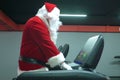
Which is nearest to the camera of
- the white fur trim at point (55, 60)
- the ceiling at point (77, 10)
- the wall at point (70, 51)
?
the white fur trim at point (55, 60)

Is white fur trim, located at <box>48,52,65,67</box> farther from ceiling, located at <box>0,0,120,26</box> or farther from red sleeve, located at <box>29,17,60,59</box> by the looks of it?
ceiling, located at <box>0,0,120,26</box>

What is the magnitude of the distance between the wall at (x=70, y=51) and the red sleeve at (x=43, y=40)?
7617 millimetres

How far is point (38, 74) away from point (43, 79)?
5 centimetres

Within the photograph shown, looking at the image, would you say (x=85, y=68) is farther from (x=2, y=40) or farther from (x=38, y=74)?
(x=2, y=40)

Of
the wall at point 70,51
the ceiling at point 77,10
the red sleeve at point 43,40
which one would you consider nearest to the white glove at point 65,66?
the red sleeve at point 43,40

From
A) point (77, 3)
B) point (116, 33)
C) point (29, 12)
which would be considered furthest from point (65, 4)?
point (116, 33)

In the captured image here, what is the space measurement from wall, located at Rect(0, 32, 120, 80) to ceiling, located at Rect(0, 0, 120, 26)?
0.54 metres

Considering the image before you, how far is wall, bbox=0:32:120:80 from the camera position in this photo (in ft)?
31.6

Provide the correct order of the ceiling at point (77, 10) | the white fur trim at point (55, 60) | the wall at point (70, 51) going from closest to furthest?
the white fur trim at point (55, 60)
the ceiling at point (77, 10)
the wall at point (70, 51)

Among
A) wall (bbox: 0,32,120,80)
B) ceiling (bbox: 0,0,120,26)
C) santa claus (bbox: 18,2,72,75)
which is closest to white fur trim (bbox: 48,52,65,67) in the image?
santa claus (bbox: 18,2,72,75)

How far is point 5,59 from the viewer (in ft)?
31.8

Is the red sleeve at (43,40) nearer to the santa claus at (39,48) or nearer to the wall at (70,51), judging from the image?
the santa claus at (39,48)

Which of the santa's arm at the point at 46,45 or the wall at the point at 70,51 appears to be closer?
the santa's arm at the point at 46,45

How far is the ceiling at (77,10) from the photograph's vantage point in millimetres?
7457
